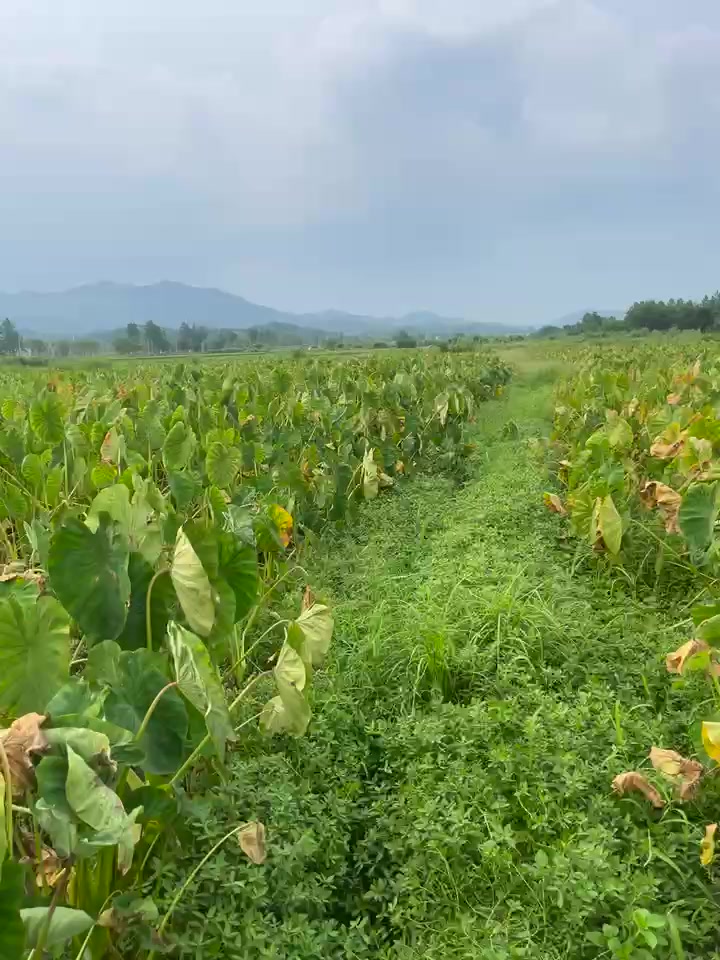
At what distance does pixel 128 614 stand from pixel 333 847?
0.80 metres

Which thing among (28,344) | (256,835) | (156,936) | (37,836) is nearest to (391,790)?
(256,835)

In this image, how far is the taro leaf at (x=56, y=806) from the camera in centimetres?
97

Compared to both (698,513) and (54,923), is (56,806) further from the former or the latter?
(698,513)

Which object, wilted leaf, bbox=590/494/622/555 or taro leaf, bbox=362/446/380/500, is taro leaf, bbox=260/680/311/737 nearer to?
wilted leaf, bbox=590/494/622/555

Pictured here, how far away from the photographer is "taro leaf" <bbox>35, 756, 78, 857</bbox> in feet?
3.20

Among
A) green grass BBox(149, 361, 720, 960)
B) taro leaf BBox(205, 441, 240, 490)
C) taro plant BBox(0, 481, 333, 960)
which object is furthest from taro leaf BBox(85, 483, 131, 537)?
taro leaf BBox(205, 441, 240, 490)

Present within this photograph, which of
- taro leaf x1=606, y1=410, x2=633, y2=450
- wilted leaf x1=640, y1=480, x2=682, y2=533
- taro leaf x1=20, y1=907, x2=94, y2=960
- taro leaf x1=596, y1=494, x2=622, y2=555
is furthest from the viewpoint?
taro leaf x1=606, y1=410, x2=633, y2=450

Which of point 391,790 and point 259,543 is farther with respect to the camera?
point 259,543

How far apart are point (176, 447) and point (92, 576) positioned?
1.73 metres

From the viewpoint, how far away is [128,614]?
1688 millimetres

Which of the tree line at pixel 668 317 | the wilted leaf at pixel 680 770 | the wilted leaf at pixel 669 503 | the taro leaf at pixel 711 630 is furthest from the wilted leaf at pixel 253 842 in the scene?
the tree line at pixel 668 317

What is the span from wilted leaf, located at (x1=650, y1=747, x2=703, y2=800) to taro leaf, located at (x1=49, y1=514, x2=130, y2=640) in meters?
1.41

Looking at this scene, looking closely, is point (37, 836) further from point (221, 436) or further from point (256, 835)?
point (221, 436)

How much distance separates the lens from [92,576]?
1.54m
